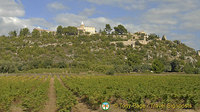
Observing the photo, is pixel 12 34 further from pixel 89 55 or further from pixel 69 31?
pixel 89 55

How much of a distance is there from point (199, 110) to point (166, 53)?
309 ft

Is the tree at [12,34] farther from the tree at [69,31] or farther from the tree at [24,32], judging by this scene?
the tree at [69,31]

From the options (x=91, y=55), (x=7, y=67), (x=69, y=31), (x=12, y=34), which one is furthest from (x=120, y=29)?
(x=7, y=67)

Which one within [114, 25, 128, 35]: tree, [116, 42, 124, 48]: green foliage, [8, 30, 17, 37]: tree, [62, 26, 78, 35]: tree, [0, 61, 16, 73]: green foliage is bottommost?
[0, 61, 16, 73]: green foliage

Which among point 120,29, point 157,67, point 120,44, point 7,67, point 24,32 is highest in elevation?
point 120,29

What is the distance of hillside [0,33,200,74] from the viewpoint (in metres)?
73.6

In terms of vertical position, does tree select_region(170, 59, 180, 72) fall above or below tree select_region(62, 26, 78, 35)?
below

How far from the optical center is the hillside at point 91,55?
73.6m

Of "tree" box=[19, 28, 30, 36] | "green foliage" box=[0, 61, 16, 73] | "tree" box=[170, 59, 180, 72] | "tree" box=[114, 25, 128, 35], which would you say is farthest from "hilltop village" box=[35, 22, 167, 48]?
"green foliage" box=[0, 61, 16, 73]

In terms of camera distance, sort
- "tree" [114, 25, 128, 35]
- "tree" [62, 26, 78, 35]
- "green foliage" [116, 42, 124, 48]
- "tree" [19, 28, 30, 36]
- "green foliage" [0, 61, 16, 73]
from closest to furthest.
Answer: "green foliage" [0, 61, 16, 73], "green foliage" [116, 42, 124, 48], "tree" [19, 28, 30, 36], "tree" [62, 26, 78, 35], "tree" [114, 25, 128, 35]

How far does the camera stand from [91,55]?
305 ft

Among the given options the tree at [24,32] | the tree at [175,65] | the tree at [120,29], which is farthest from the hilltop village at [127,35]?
the tree at [175,65]

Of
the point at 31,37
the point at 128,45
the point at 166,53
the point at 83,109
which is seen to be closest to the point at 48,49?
the point at 31,37

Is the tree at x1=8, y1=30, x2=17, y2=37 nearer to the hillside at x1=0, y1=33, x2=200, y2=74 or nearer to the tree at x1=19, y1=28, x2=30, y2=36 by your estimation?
the tree at x1=19, y1=28, x2=30, y2=36
